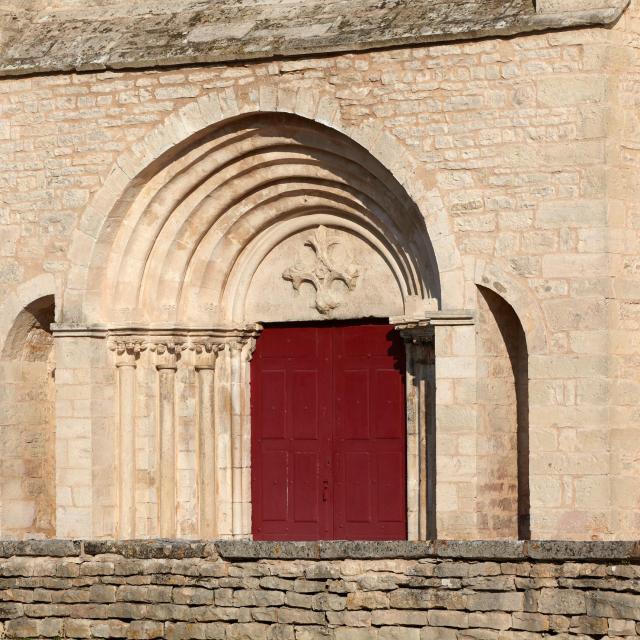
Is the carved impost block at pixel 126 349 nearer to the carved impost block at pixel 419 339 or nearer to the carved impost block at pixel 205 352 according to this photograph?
the carved impost block at pixel 205 352

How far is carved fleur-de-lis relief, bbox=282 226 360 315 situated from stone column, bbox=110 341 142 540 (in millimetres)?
1357

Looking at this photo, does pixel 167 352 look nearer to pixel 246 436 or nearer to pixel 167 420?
pixel 167 420

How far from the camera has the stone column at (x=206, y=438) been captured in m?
13.9

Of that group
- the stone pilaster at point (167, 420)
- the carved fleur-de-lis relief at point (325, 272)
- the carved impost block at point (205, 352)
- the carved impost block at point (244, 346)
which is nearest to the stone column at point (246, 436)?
the carved impost block at point (244, 346)

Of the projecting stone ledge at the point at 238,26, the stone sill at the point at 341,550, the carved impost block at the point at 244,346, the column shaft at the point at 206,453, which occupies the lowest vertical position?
the stone sill at the point at 341,550

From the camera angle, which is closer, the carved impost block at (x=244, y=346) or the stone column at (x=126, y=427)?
the stone column at (x=126, y=427)

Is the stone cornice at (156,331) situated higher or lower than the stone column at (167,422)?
higher

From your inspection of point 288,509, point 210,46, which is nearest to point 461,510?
point 288,509

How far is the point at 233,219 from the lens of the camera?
13.8m

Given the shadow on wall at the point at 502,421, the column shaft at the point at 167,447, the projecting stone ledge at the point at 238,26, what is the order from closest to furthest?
the projecting stone ledge at the point at 238,26
the shadow on wall at the point at 502,421
the column shaft at the point at 167,447

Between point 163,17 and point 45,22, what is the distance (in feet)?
3.40

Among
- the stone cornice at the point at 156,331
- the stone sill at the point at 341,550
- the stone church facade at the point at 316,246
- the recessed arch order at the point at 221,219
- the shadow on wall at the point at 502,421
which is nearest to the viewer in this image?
the stone sill at the point at 341,550

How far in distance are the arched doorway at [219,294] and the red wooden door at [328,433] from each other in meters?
0.11

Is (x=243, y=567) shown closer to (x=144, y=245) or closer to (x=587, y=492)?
(x=587, y=492)
